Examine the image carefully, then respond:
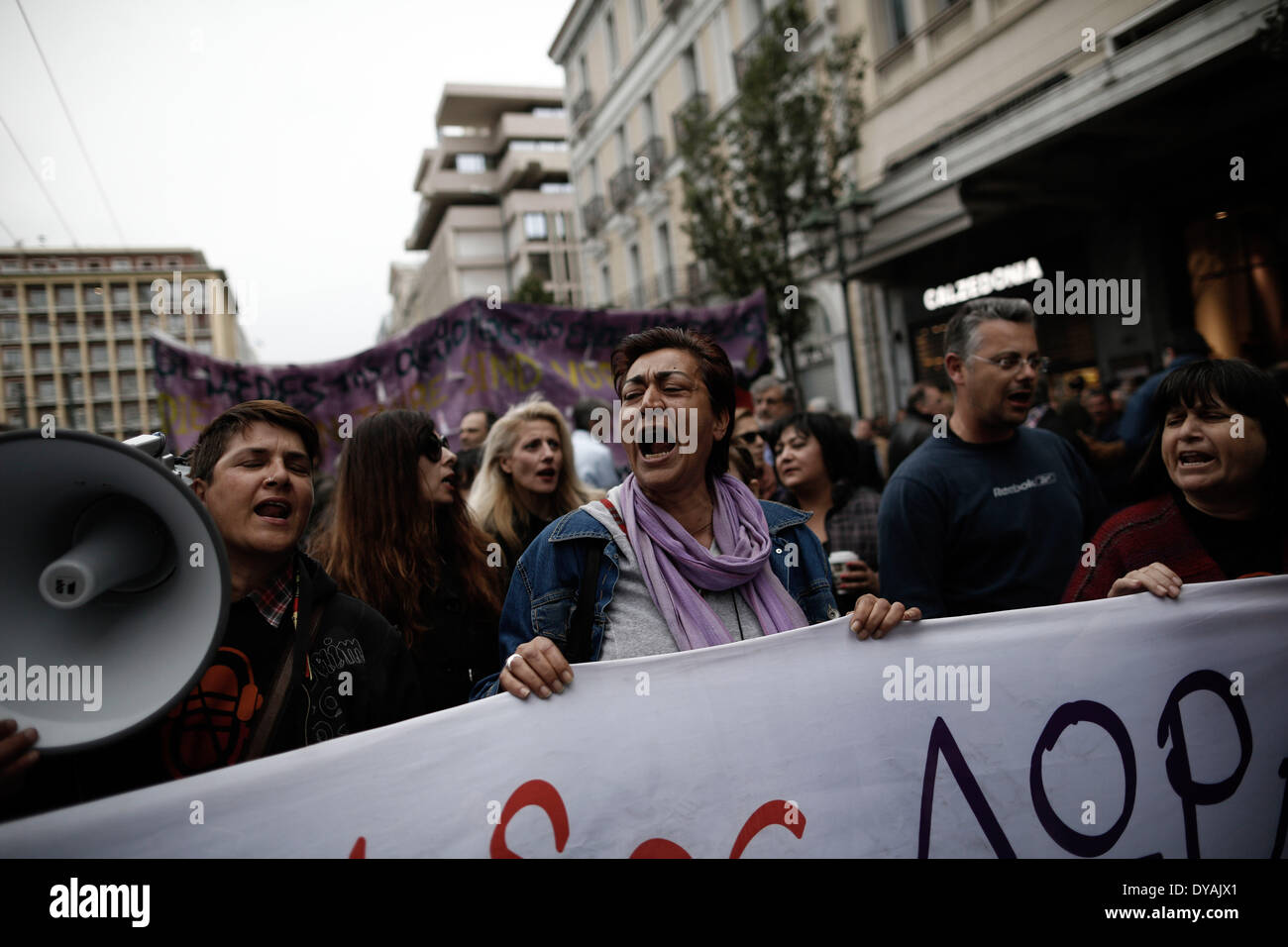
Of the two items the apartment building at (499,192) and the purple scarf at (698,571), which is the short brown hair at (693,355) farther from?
the apartment building at (499,192)

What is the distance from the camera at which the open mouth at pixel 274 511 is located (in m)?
1.74

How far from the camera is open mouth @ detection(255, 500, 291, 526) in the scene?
1742 mm

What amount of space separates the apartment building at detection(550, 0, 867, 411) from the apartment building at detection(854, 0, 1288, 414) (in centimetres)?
237

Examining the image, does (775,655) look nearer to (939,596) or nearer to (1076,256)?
(939,596)

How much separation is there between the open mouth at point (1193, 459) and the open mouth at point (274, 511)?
218cm

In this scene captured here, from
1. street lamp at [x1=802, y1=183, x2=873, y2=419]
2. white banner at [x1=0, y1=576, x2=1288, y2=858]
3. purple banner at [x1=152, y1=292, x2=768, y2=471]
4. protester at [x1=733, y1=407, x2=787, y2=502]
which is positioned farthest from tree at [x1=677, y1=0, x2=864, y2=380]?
white banner at [x1=0, y1=576, x2=1288, y2=858]

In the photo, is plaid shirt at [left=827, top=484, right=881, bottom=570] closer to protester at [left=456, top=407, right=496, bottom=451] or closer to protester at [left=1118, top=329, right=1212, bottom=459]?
protester at [left=1118, top=329, right=1212, bottom=459]

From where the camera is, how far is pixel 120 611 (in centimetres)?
146

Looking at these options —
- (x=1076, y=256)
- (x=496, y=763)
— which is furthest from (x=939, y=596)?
(x=1076, y=256)

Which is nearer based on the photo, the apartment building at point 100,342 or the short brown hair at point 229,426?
the short brown hair at point 229,426

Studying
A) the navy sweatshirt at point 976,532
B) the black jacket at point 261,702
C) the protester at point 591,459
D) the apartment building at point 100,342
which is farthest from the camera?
the apartment building at point 100,342

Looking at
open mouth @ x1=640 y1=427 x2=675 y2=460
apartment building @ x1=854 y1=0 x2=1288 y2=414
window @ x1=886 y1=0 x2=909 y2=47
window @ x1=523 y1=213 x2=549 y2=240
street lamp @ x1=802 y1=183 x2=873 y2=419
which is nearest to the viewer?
open mouth @ x1=640 y1=427 x2=675 y2=460

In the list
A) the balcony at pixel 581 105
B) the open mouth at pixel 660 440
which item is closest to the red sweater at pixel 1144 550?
the open mouth at pixel 660 440

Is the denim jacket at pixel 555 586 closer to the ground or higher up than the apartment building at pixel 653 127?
closer to the ground
